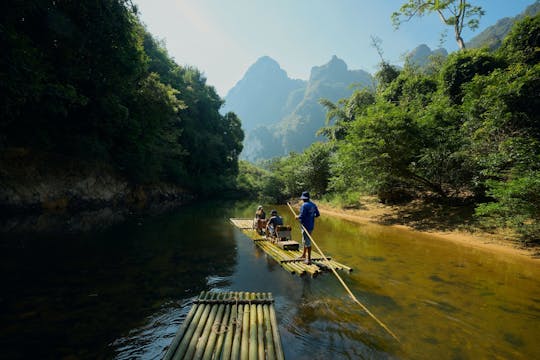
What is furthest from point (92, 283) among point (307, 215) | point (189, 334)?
point (307, 215)

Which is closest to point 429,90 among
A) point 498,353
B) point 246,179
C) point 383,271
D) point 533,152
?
point 533,152

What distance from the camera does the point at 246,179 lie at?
66.3 m

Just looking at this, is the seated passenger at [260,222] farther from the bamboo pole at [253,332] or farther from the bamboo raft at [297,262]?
the bamboo pole at [253,332]

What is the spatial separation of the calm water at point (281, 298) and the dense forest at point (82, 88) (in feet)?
27.0

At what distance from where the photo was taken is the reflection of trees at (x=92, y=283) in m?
5.05

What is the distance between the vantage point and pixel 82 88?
19266mm

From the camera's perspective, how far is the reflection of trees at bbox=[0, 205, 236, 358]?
505cm

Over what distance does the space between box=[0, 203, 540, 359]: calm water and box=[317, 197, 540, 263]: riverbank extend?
1.19 meters

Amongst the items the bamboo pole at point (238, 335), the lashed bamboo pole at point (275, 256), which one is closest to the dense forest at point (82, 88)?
the lashed bamboo pole at point (275, 256)

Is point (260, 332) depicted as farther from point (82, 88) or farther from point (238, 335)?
point (82, 88)

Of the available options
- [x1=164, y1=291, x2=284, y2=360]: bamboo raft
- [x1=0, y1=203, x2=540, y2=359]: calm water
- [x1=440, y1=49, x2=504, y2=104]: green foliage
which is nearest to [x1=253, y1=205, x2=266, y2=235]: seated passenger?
[x1=0, y1=203, x2=540, y2=359]: calm water

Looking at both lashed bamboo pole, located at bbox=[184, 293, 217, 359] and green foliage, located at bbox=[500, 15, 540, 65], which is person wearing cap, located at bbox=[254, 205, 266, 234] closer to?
lashed bamboo pole, located at bbox=[184, 293, 217, 359]

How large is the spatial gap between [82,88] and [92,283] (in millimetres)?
17453

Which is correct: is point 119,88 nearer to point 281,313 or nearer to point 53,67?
point 53,67
